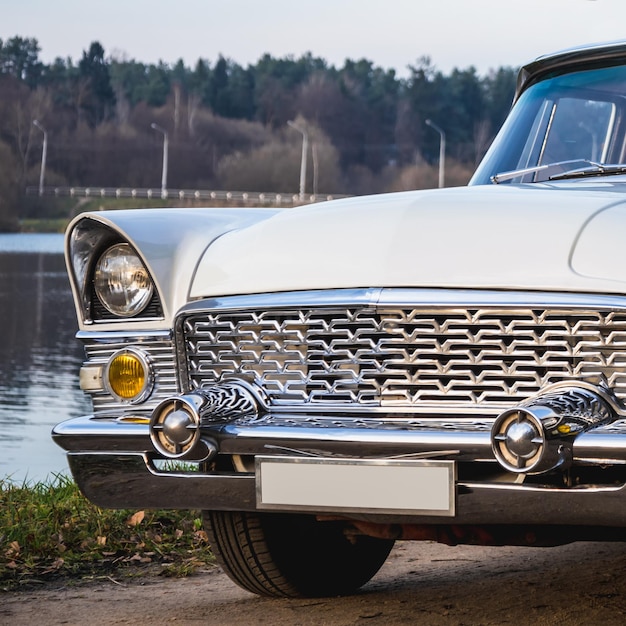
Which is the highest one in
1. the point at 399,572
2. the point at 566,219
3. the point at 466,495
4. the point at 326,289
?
the point at 566,219

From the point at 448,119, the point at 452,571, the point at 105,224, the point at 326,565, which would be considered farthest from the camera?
the point at 448,119

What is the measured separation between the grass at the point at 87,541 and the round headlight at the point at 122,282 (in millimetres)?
1463

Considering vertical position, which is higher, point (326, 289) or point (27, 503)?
point (326, 289)

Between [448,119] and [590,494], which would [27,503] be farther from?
[448,119]

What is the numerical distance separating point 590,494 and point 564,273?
0.53 metres

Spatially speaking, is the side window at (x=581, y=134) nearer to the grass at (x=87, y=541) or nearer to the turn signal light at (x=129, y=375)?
the turn signal light at (x=129, y=375)

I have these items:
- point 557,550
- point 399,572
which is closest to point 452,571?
point 399,572

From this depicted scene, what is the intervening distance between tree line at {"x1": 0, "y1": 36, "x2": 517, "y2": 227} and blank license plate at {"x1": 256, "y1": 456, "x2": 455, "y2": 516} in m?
87.1

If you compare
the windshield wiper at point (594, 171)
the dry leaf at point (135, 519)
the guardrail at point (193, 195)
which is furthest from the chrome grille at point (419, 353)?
the guardrail at point (193, 195)

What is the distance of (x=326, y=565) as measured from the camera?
430 centimetres

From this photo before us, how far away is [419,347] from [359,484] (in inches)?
14.7

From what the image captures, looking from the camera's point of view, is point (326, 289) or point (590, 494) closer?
point (590, 494)

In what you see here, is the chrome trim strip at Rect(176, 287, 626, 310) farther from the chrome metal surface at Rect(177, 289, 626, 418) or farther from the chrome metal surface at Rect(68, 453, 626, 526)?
the chrome metal surface at Rect(68, 453, 626, 526)

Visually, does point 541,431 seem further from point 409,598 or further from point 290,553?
point 409,598
